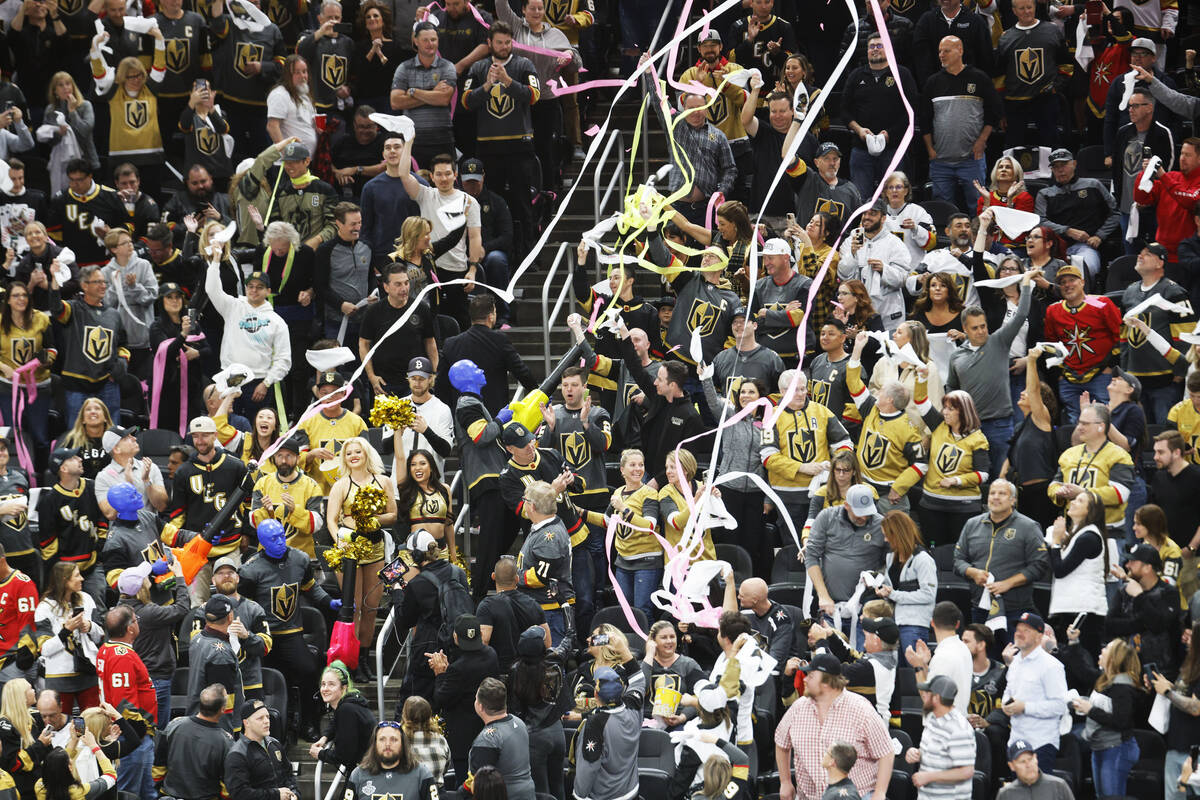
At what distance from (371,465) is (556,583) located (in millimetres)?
1554

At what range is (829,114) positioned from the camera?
16.2m

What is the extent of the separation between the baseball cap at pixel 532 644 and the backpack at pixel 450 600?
793 millimetres

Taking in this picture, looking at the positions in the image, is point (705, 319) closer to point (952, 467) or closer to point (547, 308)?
point (547, 308)

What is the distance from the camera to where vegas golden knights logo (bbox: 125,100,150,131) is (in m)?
15.5

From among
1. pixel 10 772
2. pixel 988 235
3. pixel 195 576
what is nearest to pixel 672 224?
pixel 988 235

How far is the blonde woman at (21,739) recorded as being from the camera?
995cm

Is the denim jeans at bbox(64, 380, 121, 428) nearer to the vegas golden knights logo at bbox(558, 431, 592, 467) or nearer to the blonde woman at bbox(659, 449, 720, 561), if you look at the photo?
the vegas golden knights logo at bbox(558, 431, 592, 467)

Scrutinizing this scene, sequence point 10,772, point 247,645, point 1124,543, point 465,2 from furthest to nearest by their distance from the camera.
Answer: point 465,2 < point 1124,543 < point 247,645 < point 10,772

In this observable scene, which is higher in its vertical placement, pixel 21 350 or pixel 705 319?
pixel 705 319

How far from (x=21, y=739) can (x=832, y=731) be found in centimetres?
453

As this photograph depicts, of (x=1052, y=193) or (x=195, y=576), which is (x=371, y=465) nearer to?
(x=195, y=576)

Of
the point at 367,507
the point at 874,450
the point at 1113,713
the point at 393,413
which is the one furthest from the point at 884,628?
the point at 393,413

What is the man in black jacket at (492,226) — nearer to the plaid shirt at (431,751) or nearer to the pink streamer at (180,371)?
the pink streamer at (180,371)

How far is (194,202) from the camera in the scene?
15.2 meters
